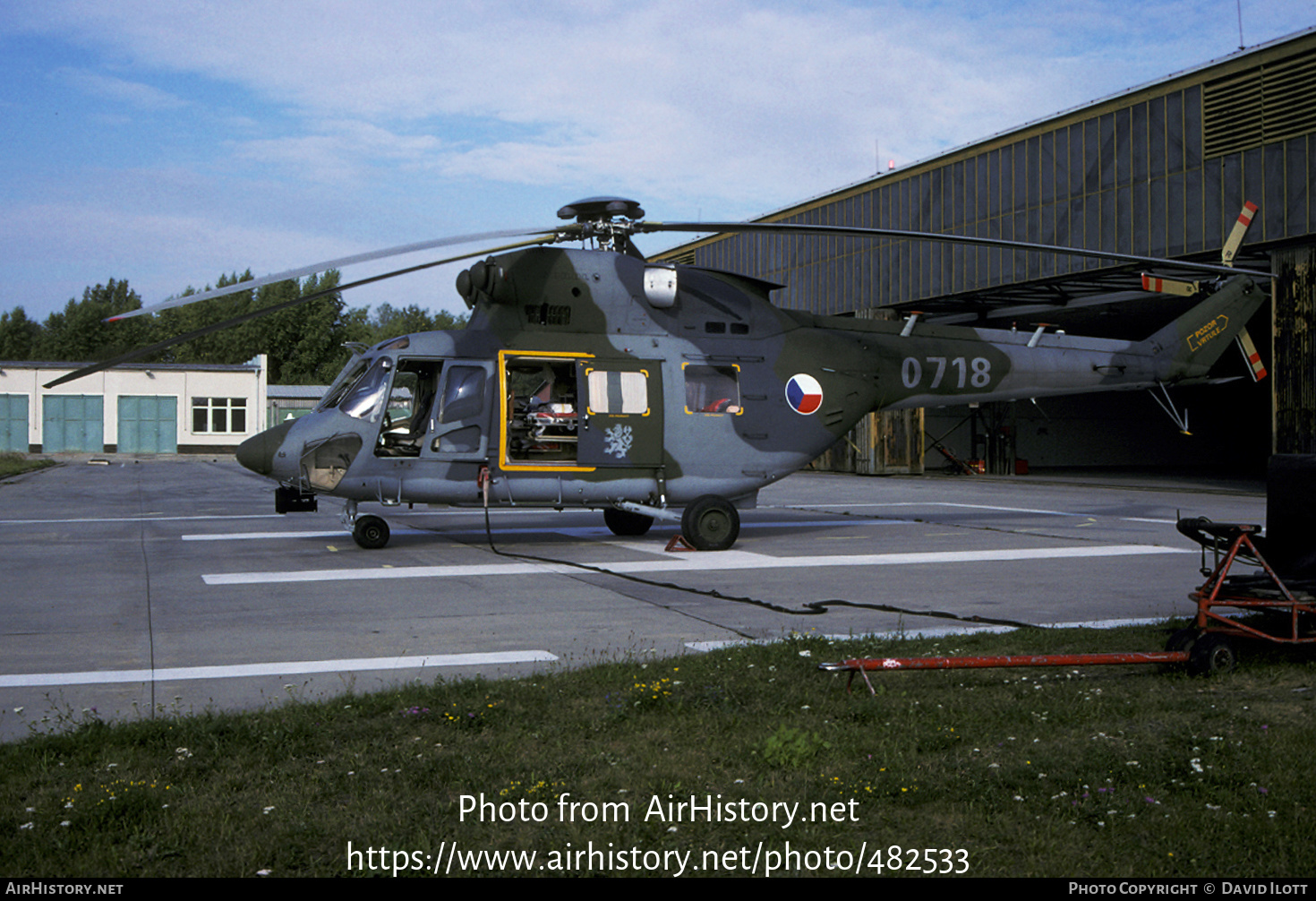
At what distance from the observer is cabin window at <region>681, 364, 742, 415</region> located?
13391mm

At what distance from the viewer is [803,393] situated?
45.2 ft

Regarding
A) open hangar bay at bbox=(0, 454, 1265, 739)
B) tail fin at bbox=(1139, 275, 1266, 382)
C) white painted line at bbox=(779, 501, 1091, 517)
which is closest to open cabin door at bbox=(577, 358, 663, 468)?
open hangar bay at bbox=(0, 454, 1265, 739)

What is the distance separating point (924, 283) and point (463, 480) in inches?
994

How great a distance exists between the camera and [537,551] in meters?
12.8

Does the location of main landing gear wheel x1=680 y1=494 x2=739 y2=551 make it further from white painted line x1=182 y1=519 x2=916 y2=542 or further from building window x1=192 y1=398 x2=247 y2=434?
building window x1=192 y1=398 x2=247 y2=434

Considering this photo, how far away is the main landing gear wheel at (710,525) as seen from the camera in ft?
42.6

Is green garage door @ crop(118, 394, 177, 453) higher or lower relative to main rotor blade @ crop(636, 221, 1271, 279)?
lower

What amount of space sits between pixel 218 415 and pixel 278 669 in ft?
200

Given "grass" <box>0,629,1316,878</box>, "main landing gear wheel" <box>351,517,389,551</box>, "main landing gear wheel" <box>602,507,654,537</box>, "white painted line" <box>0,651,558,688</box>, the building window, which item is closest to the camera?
"grass" <box>0,629,1316,878</box>

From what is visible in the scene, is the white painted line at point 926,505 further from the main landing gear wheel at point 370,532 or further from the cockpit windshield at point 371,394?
the cockpit windshield at point 371,394

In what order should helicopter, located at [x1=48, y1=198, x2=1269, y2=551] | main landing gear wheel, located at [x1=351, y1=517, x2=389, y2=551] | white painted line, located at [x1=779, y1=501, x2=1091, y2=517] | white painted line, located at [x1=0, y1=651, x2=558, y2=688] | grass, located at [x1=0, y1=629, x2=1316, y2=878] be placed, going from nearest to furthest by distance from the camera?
grass, located at [x1=0, y1=629, x2=1316, y2=878], white painted line, located at [x1=0, y1=651, x2=558, y2=688], helicopter, located at [x1=48, y1=198, x2=1269, y2=551], main landing gear wheel, located at [x1=351, y1=517, x2=389, y2=551], white painted line, located at [x1=779, y1=501, x2=1091, y2=517]

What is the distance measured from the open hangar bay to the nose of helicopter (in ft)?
3.67

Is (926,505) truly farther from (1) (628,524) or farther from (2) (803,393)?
(1) (628,524)
